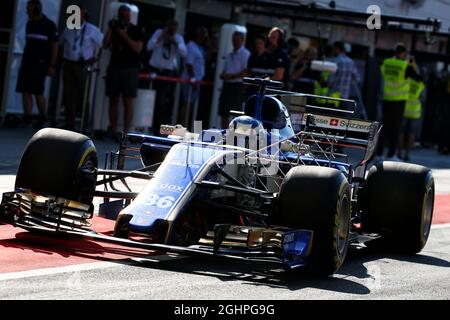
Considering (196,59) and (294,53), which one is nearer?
(196,59)

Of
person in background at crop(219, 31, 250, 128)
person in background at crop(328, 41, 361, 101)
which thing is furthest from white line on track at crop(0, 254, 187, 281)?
person in background at crop(328, 41, 361, 101)

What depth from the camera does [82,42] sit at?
17.4 meters

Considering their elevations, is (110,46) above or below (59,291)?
above

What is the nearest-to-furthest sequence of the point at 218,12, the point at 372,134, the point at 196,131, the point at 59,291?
the point at 59,291 < the point at 196,131 < the point at 372,134 < the point at 218,12

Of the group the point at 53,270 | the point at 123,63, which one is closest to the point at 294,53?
the point at 123,63

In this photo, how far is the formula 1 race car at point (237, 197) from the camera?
808cm

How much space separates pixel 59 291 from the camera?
683cm

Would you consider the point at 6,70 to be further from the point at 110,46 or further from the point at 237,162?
the point at 237,162

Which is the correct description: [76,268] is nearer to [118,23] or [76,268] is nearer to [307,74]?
[118,23]

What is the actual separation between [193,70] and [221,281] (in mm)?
11968

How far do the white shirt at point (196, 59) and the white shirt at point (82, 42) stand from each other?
212 centimetres

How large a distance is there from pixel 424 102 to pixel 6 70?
1242 centimetres

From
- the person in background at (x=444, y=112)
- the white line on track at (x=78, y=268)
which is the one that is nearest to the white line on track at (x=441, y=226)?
the white line on track at (x=78, y=268)

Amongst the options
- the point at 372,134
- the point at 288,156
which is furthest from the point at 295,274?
the point at 372,134
